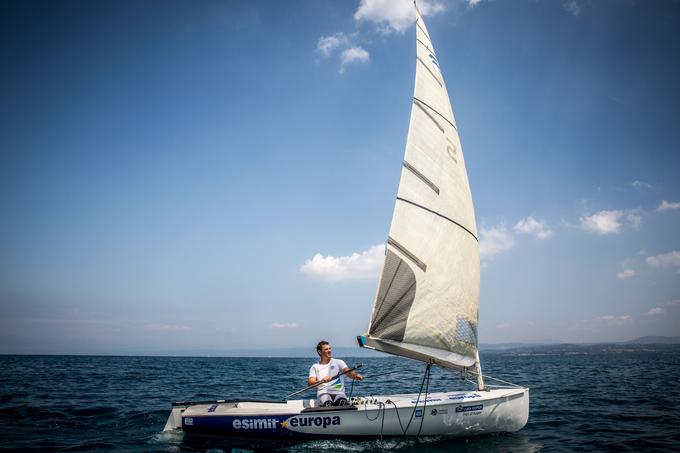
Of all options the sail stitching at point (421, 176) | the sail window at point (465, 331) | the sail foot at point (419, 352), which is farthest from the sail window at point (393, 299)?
the sail stitching at point (421, 176)

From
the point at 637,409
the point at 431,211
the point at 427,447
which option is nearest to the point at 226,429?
the point at 427,447

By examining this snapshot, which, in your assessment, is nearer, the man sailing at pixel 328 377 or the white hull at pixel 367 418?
the white hull at pixel 367 418

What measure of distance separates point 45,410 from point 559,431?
51.7ft

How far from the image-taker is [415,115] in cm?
975

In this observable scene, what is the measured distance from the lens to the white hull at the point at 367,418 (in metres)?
8.17

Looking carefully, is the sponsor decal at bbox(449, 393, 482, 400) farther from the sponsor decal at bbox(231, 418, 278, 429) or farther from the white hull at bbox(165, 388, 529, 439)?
the sponsor decal at bbox(231, 418, 278, 429)

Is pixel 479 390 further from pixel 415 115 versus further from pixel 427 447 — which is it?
pixel 415 115

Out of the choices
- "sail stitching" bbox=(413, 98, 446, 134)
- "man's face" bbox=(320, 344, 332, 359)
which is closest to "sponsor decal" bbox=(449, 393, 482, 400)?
"man's face" bbox=(320, 344, 332, 359)

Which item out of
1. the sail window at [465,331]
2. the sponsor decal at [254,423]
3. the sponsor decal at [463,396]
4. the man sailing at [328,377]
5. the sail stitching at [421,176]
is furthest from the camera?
the sail stitching at [421,176]

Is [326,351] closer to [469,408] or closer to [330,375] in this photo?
[330,375]

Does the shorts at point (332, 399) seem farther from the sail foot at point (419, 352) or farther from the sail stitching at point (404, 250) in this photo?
the sail stitching at point (404, 250)

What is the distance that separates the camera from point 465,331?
9.24 m

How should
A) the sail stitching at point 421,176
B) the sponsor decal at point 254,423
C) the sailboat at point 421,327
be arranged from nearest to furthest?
the sponsor decal at point 254,423
the sailboat at point 421,327
the sail stitching at point 421,176

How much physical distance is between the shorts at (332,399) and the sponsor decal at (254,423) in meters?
1.14
